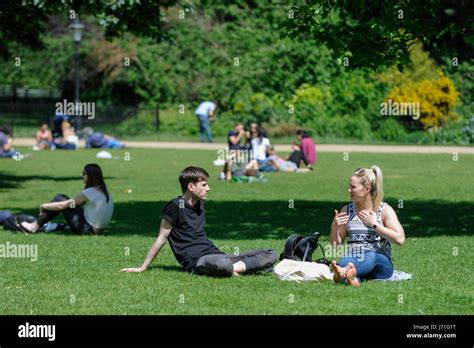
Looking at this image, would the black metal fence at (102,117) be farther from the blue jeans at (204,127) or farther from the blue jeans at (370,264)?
the blue jeans at (370,264)

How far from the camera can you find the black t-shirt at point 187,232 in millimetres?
11922

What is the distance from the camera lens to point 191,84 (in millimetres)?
51844

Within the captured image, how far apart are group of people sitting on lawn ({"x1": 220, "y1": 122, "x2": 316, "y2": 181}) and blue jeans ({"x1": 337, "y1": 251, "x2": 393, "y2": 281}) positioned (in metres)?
17.4

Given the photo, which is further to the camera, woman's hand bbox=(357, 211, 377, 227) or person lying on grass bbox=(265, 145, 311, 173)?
person lying on grass bbox=(265, 145, 311, 173)

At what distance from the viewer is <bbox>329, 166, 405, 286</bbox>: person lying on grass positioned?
11.2m

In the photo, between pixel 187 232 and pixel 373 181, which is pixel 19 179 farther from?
pixel 373 181

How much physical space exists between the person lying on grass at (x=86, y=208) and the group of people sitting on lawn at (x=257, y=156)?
11.8 m

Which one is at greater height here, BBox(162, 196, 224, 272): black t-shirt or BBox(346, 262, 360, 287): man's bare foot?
BBox(162, 196, 224, 272): black t-shirt

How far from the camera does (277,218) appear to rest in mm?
19766

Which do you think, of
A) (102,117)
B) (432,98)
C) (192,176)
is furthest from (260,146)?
(102,117)

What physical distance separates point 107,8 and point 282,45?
74.4 ft

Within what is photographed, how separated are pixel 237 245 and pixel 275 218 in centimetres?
451

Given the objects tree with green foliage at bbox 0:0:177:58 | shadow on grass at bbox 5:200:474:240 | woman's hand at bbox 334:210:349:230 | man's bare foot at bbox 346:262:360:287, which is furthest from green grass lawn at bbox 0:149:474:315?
tree with green foliage at bbox 0:0:177:58

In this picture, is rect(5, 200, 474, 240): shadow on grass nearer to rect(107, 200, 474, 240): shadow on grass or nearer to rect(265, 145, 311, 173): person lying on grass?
rect(107, 200, 474, 240): shadow on grass
